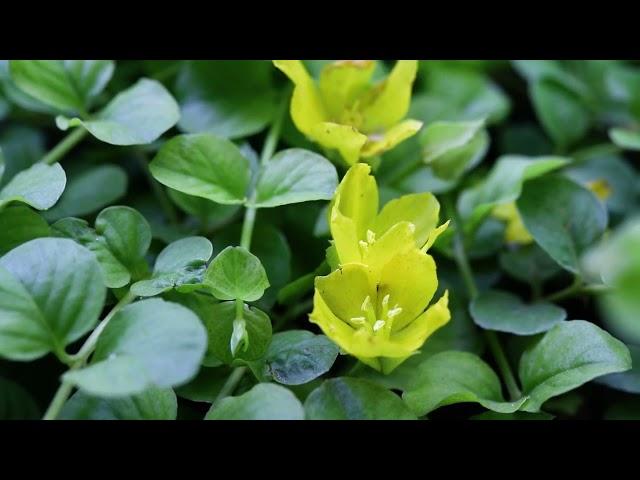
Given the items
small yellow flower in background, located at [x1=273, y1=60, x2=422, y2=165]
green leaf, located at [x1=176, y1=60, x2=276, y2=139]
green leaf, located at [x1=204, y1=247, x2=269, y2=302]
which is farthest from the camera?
green leaf, located at [x1=176, y1=60, x2=276, y2=139]

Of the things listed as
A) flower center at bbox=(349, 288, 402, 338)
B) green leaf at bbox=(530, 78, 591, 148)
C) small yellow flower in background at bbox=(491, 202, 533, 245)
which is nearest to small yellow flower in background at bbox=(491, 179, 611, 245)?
small yellow flower in background at bbox=(491, 202, 533, 245)

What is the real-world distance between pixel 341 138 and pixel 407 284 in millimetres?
143

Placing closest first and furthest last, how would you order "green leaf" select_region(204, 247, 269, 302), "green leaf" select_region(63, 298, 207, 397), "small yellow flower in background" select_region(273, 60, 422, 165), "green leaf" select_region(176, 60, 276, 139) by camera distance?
"green leaf" select_region(63, 298, 207, 397) → "green leaf" select_region(204, 247, 269, 302) → "small yellow flower in background" select_region(273, 60, 422, 165) → "green leaf" select_region(176, 60, 276, 139)

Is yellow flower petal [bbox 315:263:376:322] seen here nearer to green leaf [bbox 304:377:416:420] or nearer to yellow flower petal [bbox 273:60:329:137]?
green leaf [bbox 304:377:416:420]

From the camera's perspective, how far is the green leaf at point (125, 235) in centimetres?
57

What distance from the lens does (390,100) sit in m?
0.69

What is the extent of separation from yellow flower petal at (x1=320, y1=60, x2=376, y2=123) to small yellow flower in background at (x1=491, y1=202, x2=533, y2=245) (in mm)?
176

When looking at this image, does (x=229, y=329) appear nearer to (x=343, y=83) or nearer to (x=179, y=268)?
(x=179, y=268)

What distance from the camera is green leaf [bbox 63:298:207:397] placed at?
1.41 feet

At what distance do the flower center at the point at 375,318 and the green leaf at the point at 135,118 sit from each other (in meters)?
0.22

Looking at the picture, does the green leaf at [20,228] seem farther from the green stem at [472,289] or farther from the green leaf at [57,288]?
the green stem at [472,289]
